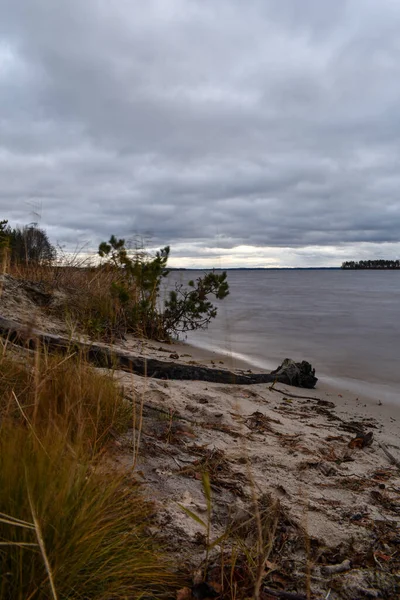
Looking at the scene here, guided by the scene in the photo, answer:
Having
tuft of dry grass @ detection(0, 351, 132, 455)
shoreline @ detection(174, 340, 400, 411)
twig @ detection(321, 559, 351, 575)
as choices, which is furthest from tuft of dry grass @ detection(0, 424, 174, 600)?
shoreline @ detection(174, 340, 400, 411)

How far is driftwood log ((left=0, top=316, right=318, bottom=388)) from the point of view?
404 centimetres

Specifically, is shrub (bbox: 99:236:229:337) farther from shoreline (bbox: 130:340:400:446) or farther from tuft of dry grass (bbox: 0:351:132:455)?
tuft of dry grass (bbox: 0:351:132:455)

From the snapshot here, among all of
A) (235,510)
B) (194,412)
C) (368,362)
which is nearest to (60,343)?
(194,412)

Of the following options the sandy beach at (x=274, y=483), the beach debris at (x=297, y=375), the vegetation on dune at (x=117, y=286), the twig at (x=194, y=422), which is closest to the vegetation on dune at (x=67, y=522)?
the sandy beach at (x=274, y=483)

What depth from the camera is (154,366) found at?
4762mm

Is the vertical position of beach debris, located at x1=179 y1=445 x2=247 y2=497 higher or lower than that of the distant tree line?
lower

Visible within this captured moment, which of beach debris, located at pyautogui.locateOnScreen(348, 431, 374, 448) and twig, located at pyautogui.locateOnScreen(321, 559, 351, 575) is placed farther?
beach debris, located at pyautogui.locateOnScreen(348, 431, 374, 448)

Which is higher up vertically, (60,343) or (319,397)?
(60,343)

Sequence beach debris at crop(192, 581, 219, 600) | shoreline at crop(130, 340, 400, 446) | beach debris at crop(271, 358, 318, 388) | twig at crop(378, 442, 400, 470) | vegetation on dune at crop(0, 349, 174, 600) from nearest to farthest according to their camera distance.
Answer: vegetation on dune at crop(0, 349, 174, 600) → beach debris at crop(192, 581, 219, 600) → twig at crop(378, 442, 400, 470) → shoreline at crop(130, 340, 400, 446) → beach debris at crop(271, 358, 318, 388)

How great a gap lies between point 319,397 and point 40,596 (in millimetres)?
4589

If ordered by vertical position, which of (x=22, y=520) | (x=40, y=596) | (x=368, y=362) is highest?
(x=22, y=520)

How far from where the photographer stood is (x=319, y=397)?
544 centimetres

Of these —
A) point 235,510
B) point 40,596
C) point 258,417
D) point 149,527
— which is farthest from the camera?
point 258,417

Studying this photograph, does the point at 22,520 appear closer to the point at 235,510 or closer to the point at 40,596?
the point at 40,596
